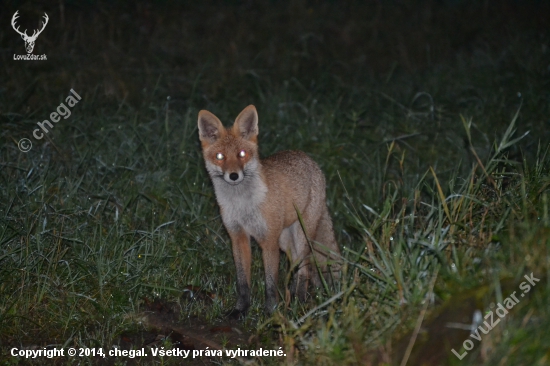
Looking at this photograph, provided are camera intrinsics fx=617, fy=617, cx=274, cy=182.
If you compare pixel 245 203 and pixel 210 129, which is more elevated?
pixel 210 129

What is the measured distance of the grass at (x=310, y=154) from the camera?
332 centimetres

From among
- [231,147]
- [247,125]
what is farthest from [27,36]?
[231,147]

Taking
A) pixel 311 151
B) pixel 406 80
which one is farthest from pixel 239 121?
pixel 406 80

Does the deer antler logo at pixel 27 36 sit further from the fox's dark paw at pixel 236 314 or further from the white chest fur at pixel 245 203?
the fox's dark paw at pixel 236 314

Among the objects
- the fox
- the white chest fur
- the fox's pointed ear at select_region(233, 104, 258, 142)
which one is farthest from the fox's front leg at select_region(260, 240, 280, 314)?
the fox's pointed ear at select_region(233, 104, 258, 142)

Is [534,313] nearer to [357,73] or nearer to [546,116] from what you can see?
[546,116]

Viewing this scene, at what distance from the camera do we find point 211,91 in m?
9.37

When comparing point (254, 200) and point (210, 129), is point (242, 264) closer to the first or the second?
point (254, 200)

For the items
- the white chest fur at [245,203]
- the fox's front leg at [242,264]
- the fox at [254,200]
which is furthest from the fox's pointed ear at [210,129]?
the fox's front leg at [242,264]

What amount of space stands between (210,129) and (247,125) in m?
0.30

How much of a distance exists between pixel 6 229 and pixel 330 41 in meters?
8.63

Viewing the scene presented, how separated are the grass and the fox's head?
883 millimetres

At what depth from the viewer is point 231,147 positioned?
188 inches

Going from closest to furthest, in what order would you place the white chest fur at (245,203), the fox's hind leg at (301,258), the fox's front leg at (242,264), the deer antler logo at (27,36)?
the white chest fur at (245,203) → the fox's front leg at (242,264) → the fox's hind leg at (301,258) → the deer antler logo at (27,36)
